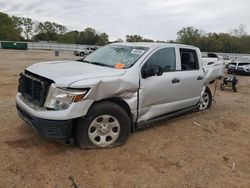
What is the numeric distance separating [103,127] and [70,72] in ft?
3.19

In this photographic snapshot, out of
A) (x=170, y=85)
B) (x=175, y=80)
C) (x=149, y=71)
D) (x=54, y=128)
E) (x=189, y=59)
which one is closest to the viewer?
(x=54, y=128)

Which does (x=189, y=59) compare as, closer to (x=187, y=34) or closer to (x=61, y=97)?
(x=61, y=97)

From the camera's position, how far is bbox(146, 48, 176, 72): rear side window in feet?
17.9

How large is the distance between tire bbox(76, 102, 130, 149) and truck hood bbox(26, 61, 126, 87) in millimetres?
466

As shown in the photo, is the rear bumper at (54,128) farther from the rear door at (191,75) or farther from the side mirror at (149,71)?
the rear door at (191,75)

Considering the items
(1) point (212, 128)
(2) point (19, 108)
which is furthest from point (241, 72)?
(2) point (19, 108)

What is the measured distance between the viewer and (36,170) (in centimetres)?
397

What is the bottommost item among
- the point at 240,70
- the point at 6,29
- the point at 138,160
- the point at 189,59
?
the point at 138,160

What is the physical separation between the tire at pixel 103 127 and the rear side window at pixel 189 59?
2056mm

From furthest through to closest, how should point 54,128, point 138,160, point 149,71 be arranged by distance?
point 149,71
point 138,160
point 54,128

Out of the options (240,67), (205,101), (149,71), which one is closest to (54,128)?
(149,71)

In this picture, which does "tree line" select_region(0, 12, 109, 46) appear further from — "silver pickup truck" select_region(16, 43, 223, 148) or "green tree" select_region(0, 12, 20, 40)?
"silver pickup truck" select_region(16, 43, 223, 148)

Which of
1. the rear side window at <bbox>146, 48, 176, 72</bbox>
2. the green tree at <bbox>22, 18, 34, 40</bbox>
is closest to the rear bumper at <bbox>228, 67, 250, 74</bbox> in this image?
the rear side window at <bbox>146, 48, 176, 72</bbox>

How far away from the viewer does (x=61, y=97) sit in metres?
4.20
